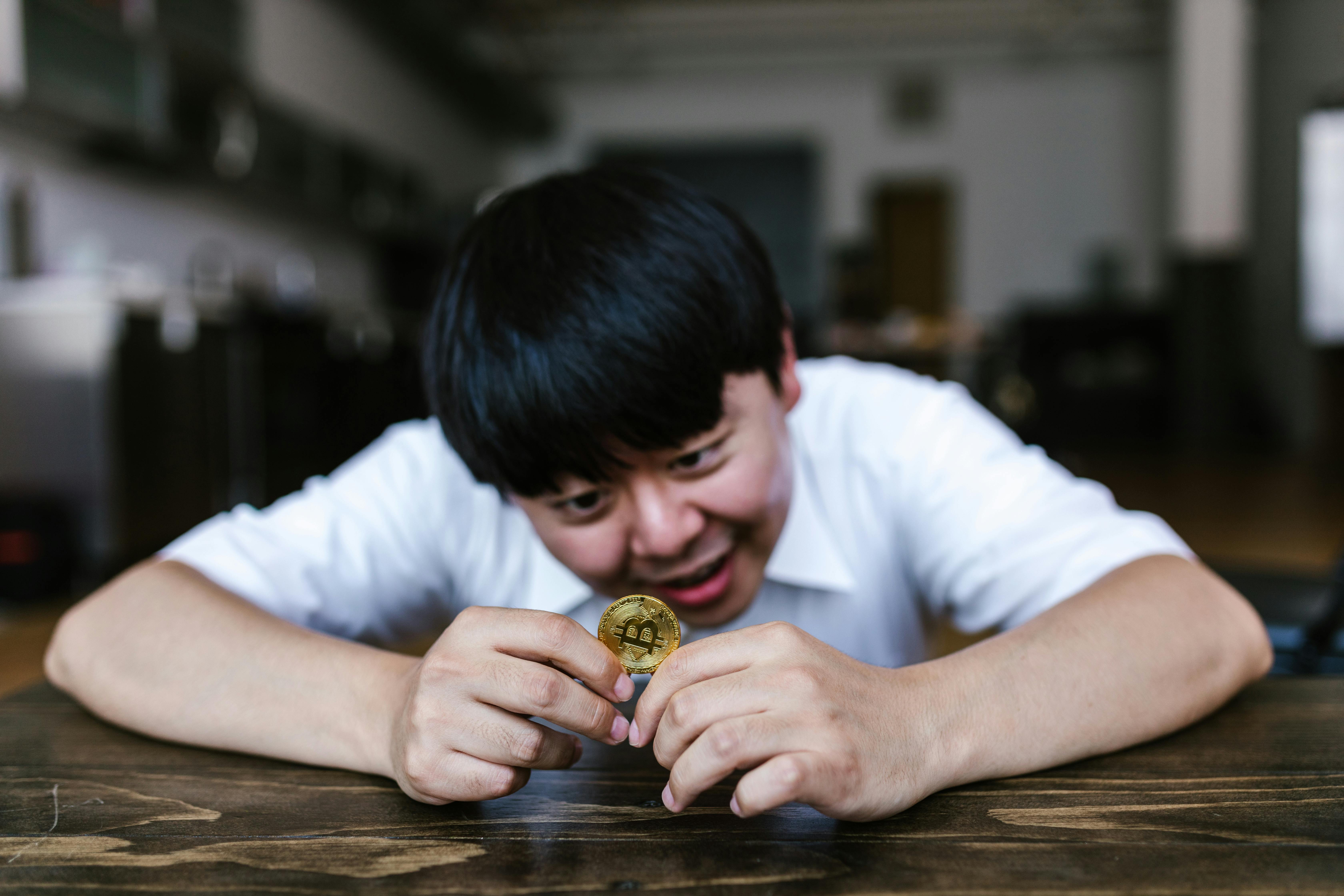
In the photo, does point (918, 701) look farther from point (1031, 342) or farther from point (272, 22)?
point (1031, 342)

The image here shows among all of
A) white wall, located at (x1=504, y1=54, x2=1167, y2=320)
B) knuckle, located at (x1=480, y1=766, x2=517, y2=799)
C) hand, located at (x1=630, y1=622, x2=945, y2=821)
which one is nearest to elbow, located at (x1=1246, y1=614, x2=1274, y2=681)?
hand, located at (x1=630, y1=622, x2=945, y2=821)

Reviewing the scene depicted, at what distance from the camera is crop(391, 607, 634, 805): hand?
1.80 feet

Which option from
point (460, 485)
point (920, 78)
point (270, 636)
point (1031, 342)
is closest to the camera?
point (270, 636)

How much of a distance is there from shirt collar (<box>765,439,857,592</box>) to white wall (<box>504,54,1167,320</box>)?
30.0ft

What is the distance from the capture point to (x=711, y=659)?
529mm

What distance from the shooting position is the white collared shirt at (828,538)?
88 centimetres

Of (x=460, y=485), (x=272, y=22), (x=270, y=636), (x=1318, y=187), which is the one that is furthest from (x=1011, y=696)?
(x=1318, y=187)

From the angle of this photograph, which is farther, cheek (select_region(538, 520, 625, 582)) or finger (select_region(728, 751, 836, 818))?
cheek (select_region(538, 520, 625, 582))

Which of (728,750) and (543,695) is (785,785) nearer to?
(728,750)

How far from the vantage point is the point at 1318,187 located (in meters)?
6.31

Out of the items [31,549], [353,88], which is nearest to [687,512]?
[31,549]

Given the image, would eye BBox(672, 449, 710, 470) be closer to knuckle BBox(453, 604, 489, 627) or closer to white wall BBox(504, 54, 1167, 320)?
knuckle BBox(453, 604, 489, 627)

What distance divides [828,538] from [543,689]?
560 mm

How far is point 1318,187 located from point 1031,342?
2.46 meters
